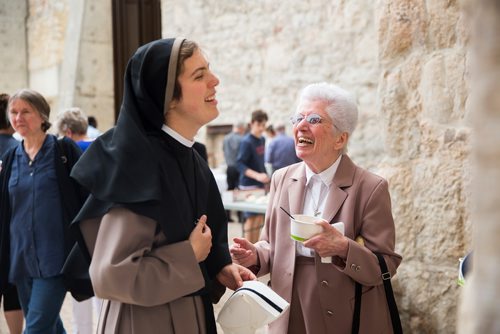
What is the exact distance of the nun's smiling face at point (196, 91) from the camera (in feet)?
5.65

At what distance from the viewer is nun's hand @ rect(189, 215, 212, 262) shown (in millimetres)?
1666

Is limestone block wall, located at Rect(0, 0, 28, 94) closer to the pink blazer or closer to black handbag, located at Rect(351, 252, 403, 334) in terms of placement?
the pink blazer

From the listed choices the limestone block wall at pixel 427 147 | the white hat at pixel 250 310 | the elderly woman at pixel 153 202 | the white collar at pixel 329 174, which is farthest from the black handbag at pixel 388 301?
the limestone block wall at pixel 427 147

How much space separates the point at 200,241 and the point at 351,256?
65cm

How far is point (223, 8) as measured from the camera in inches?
406

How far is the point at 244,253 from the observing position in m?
2.28

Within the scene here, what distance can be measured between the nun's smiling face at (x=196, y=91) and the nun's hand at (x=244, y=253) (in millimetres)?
691

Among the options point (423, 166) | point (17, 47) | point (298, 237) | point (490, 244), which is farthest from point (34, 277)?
point (17, 47)

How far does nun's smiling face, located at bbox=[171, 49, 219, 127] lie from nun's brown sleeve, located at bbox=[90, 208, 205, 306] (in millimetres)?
368

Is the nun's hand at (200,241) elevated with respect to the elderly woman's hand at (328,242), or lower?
elevated

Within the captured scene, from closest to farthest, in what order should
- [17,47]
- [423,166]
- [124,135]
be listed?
[124,135] < [423,166] < [17,47]

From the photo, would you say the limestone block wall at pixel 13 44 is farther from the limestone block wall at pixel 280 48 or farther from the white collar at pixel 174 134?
the white collar at pixel 174 134

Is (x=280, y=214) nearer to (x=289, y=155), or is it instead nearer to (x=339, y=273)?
(x=339, y=273)

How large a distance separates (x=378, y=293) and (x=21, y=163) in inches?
83.9
